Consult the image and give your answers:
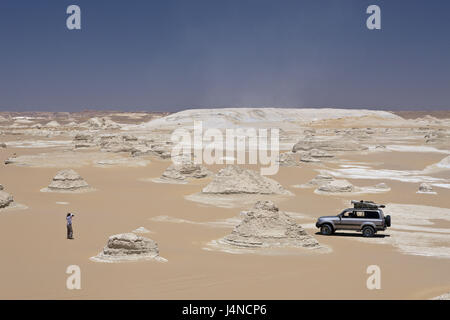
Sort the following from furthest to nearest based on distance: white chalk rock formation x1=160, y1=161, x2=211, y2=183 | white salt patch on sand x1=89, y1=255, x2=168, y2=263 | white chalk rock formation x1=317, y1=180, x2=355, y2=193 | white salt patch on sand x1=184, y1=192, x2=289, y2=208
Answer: white chalk rock formation x1=160, y1=161, x2=211, y2=183 < white chalk rock formation x1=317, y1=180, x2=355, y2=193 < white salt patch on sand x1=184, y1=192, x2=289, y2=208 < white salt patch on sand x1=89, y1=255, x2=168, y2=263

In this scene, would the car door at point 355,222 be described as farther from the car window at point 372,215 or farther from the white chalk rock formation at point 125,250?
the white chalk rock formation at point 125,250

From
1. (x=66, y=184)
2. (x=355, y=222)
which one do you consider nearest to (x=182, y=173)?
(x=66, y=184)

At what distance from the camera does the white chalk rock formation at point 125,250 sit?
38.8 ft

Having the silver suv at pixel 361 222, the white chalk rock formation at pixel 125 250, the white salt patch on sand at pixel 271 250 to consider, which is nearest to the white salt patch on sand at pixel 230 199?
the silver suv at pixel 361 222

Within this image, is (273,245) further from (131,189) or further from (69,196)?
(131,189)

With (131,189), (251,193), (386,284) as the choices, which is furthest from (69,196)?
(386,284)

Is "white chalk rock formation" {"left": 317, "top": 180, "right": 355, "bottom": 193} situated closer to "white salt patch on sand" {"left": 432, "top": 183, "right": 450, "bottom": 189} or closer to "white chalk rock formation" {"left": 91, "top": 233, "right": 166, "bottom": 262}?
"white salt patch on sand" {"left": 432, "top": 183, "right": 450, "bottom": 189}

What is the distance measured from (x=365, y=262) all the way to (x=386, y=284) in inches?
82.6

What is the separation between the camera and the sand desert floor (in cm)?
Answer: 995

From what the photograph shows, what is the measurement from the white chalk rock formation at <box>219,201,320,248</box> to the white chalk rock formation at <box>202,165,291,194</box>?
10.2m

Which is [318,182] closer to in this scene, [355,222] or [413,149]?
[355,222]

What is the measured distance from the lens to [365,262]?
1273 cm

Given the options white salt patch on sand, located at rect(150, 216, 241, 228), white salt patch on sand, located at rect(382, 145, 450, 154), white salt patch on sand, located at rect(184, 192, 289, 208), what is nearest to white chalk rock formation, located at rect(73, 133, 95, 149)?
white salt patch on sand, located at rect(184, 192, 289, 208)

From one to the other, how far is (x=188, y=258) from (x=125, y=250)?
1554mm
